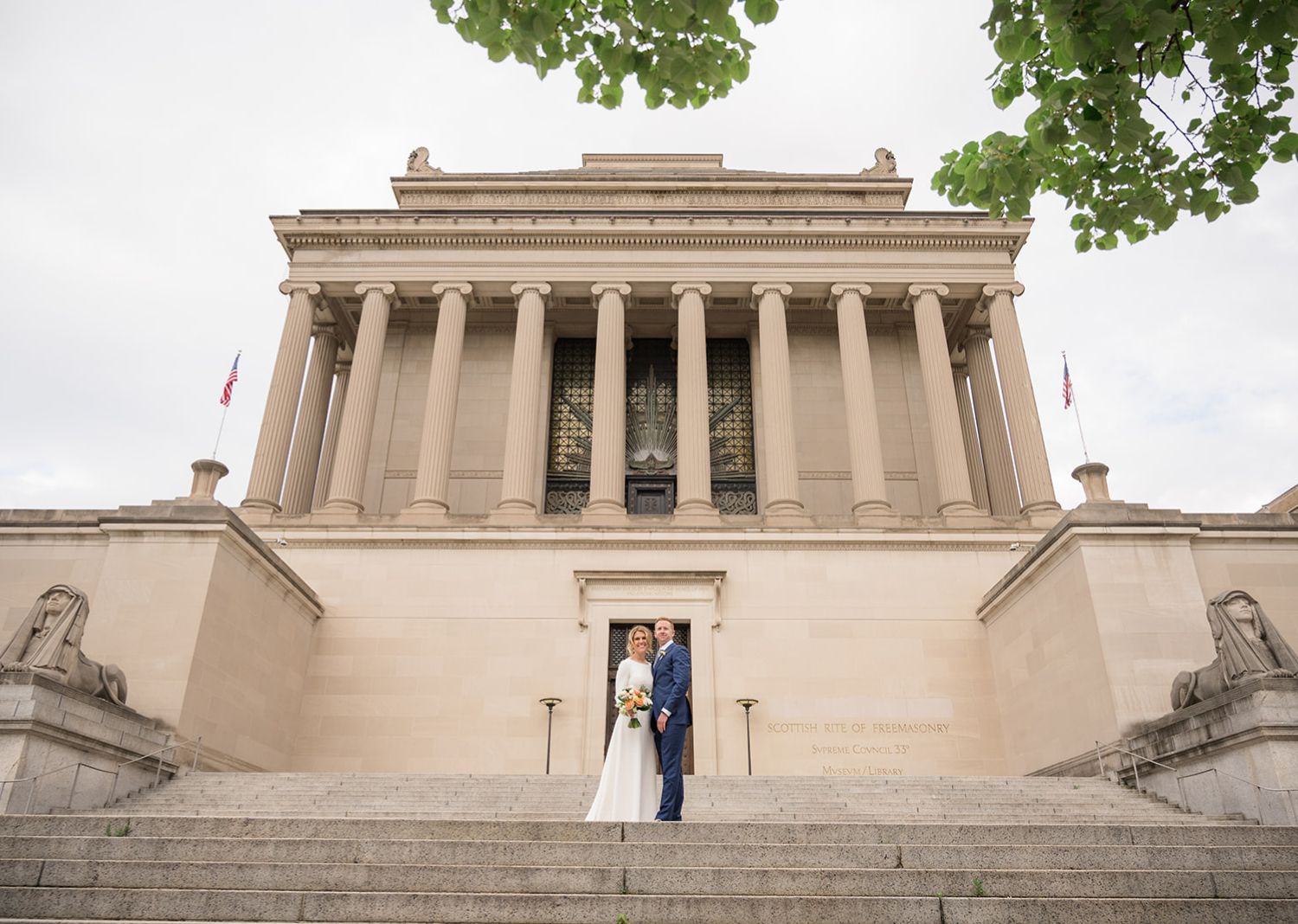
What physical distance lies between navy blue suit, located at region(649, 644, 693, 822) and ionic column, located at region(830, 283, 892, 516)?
16.8 metres

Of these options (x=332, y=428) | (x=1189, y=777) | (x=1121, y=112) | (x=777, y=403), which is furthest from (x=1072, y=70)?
(x=332, y=428)

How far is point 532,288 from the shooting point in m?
29.2

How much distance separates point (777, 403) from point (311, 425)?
14.9 meters

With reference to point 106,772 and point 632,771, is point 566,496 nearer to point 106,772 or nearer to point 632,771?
point 106,772

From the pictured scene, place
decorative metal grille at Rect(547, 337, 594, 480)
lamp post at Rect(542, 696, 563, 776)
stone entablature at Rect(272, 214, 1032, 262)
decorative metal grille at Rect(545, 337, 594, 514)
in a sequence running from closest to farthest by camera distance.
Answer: lamp post at Rect(542, 696, 563, 776), decorative metal grille at Rect(545, 337, 594, 514), stone entablature at Rect(272, 214, 1032, 262), decorative metal grille at Rect(547, 337, 594, 480)

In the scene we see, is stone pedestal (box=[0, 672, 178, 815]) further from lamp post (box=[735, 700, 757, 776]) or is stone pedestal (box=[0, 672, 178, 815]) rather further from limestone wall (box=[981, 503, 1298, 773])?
limestone wall (box=[981, 503, 1298, 773])

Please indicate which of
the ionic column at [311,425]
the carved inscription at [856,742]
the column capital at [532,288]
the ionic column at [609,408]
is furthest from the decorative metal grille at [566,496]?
the carved inscription at [856,742]

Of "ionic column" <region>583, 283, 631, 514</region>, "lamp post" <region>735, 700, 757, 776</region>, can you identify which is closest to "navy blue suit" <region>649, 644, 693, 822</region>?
"lamp post" <region>735, 700, 757, 776</region>

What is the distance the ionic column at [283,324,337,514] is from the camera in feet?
91.2

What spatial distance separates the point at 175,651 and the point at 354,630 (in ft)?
20.2

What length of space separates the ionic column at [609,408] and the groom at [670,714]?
51.9 ft

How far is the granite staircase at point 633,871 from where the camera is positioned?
6.32 m

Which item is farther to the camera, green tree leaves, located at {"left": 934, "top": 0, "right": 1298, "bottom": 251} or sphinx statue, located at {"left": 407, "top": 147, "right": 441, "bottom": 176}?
sphinx statue, located at {"left": 407, "top": 147, "right": 441, "bottom": 176}

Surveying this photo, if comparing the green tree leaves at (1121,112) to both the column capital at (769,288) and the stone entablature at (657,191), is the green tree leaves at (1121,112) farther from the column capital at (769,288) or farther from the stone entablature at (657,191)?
the stone entablature at (657,191)
